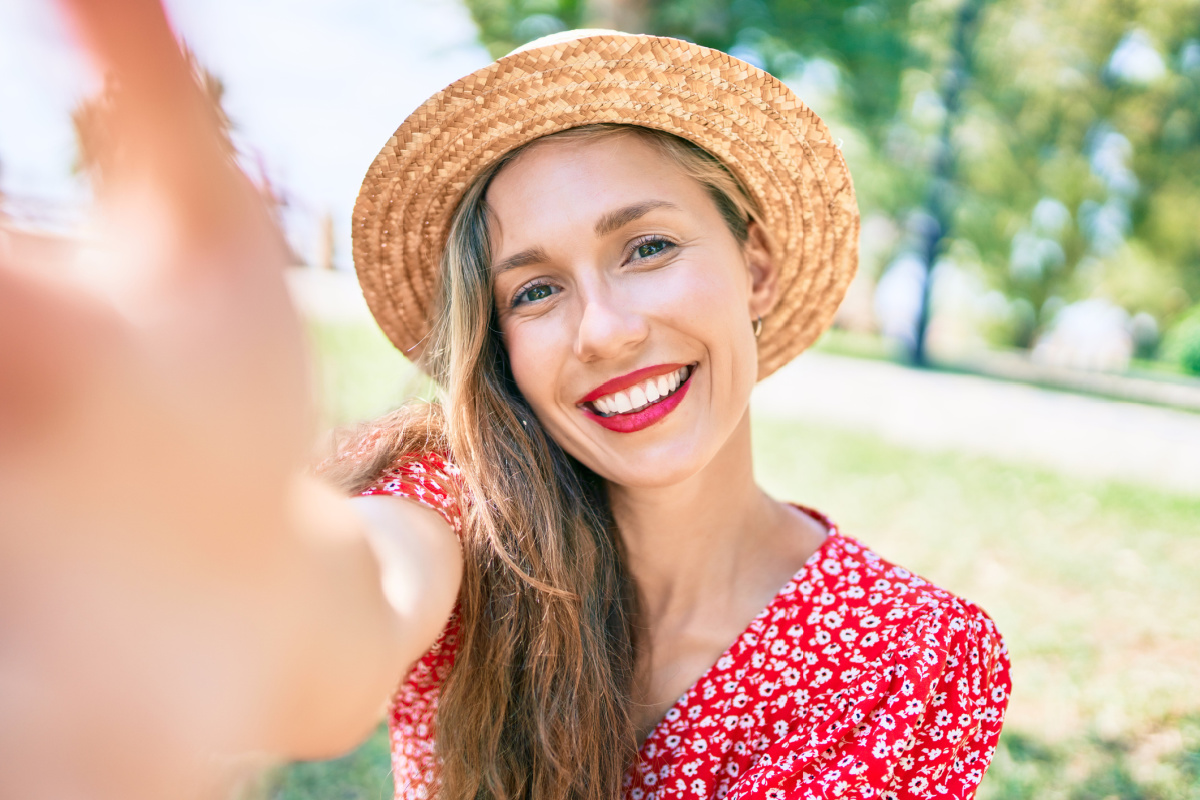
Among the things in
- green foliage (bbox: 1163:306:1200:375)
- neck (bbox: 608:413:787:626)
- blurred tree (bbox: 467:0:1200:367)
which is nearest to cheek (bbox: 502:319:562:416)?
neck (bbox: 608:413:787:626)

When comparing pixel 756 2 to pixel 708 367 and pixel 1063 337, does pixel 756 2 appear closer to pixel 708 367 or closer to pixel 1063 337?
pixel 708 367

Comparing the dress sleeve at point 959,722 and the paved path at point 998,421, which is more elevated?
the dress sleeve at point 959,722

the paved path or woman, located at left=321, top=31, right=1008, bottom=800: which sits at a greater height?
woman, located at left=321, top=31, right=1008, bottom=800

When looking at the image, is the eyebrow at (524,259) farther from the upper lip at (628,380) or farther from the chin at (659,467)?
the chin at (659,467)

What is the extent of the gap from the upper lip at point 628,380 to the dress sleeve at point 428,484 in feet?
1.13

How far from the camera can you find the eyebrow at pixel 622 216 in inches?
70.7

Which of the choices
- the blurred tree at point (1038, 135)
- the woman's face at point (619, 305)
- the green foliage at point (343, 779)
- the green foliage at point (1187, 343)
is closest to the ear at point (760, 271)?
the woman's face at point (619, 305)

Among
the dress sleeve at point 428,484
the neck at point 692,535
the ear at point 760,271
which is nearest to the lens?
the dress sleeve at point 428,484

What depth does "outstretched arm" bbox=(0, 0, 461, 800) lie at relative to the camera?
54 cm

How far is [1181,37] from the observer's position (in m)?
19.2

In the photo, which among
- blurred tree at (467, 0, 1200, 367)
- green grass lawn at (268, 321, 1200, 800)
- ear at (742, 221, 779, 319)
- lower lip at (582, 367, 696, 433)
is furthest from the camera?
blurred tree at (467, 0, 1200, 367)

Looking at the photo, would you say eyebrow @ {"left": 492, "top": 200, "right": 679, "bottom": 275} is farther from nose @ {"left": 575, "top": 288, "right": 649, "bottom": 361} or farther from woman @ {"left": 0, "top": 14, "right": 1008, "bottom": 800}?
nose @ {"left": 575, "top": 288, "right": 649, "bottom": 361}

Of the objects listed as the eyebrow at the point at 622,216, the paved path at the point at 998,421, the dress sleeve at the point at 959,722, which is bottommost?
the paved path at the point at 998,421

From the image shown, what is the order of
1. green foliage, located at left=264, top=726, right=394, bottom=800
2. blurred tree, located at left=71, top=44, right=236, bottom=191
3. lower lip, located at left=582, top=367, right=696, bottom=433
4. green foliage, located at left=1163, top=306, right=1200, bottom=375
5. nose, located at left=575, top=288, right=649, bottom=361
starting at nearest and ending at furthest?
blurred tree, located at left=71, top=44, right=236, bottom=191, nose, located at left=575, top=288, right=649, bottom=361, lower lip, located at left=582, top=367, right=696, bottom=433, green foliage, located at left=264, top=726, right=394, bottom=800, green foliage, located at left=1163, top=306, right=1200, bottom=375
